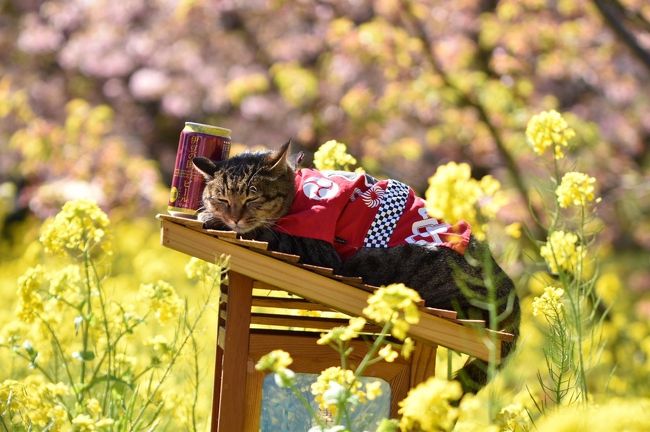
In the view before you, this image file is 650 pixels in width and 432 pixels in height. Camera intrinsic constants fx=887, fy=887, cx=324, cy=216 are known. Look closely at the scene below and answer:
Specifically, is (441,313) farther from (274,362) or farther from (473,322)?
(274,362)

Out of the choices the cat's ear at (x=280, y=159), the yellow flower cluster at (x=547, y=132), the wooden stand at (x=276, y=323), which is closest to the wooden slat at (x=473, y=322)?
the wooden stand at (x=276, y=323)

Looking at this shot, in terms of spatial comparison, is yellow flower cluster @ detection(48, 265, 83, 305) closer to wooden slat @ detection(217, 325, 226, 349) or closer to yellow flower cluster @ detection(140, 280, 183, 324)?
yellow flower cluster @ detection(140, 280, 183, 324)

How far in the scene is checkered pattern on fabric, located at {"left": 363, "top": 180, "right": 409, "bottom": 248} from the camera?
3.06 m

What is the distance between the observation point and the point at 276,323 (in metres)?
2.99

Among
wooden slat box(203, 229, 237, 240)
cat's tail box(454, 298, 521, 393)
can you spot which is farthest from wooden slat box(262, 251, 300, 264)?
cat's tail box(454, 298, 521, 393)

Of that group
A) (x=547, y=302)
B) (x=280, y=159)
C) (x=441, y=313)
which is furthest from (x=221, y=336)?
(x=547, y=302)

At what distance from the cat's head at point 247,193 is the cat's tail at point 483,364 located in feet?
2.80

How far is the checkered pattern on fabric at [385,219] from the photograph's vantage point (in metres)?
3.06

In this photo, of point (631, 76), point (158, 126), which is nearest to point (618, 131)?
point (631, 76)

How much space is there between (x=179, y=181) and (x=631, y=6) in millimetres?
4307

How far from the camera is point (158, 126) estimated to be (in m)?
10.9

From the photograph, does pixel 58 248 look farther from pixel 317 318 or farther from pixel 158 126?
pixel 158 126

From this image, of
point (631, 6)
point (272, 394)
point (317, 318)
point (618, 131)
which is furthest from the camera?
point (618, 131)

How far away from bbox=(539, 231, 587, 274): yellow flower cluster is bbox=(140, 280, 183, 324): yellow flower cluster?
1.32m
